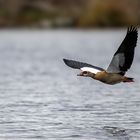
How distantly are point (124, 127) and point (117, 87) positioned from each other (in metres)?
7.36

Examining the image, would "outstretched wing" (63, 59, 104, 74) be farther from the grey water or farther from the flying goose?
the grey water

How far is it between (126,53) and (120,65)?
346mm

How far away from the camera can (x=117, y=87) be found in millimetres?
23047

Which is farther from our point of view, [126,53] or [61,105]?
[61,105]

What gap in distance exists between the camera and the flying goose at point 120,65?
1658 cm

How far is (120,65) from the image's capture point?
55.1 ft

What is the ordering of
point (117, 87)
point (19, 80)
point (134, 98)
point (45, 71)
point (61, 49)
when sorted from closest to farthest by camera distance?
1. point (134, 98)
2. point (117, 87)
3. point (19, 80)
4. point (45, 71)
5. point (61, 49)

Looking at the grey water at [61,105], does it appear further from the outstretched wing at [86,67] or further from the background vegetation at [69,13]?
the background vegetation at [69,13]

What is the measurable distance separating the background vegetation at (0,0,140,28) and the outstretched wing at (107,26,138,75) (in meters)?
47.7

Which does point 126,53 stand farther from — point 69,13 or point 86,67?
point 69,13

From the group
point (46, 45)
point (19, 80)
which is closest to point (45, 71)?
point (19, 80)

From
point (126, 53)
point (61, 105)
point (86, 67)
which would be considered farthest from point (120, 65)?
point (61, 105)

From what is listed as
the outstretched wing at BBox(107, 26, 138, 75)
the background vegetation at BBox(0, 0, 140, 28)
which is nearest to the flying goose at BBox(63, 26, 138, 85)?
the outstretched wing at BBox(107, 26, 138, 75)

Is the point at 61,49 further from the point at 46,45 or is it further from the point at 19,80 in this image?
the point at 19,80
